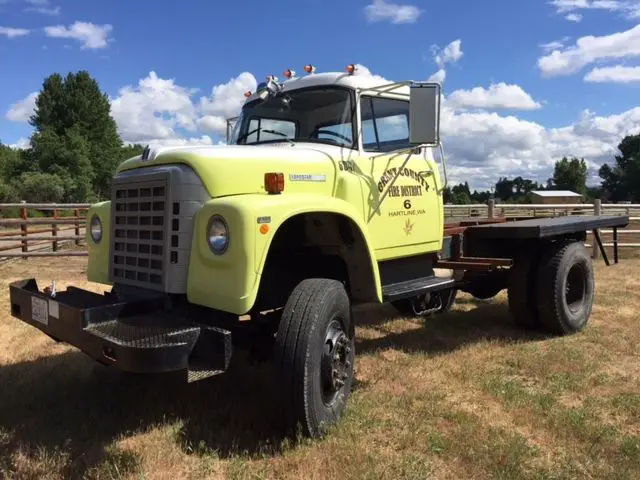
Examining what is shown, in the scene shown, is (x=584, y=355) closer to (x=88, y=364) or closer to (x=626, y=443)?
(x=626, y=443)

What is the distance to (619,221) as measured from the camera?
739 centimetres

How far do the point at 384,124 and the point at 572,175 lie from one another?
74.1 metres

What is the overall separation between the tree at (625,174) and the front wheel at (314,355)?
83.6m

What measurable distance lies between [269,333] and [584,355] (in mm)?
3173

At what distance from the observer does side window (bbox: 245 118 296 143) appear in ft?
16.2

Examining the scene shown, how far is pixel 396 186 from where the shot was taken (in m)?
4.86

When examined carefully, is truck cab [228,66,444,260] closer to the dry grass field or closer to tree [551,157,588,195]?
the dry grass field

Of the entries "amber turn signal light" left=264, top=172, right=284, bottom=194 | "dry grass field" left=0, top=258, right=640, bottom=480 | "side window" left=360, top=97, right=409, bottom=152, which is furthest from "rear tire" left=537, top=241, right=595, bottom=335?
"amber turn signal light" left=264, top=172, right=284, bottom=194

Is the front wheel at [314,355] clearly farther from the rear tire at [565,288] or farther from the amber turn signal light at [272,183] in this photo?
the rear tire at [565,288]

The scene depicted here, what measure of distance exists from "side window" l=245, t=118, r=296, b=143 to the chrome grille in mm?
1456

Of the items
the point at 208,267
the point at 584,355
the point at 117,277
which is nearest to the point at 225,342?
the point at 208,267

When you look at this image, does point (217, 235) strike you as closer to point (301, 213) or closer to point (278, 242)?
point (301, 213)

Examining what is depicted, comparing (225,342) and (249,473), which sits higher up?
(225,342)

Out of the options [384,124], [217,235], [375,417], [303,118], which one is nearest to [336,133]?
[303,118]
